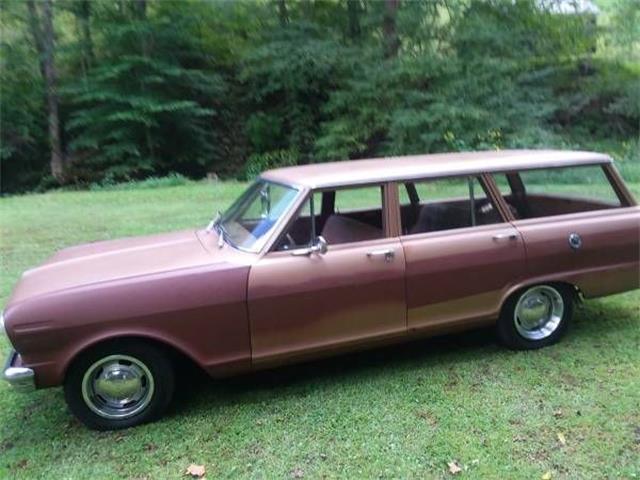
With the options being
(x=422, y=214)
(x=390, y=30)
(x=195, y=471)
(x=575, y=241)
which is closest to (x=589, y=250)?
(x=575, y=241)

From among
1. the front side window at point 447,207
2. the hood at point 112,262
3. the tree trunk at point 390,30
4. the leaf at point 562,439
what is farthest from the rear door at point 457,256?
the tree trunk at point 390,30

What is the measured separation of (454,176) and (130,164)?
698 inches

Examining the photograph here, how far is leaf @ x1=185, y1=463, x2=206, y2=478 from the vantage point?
3201 mm

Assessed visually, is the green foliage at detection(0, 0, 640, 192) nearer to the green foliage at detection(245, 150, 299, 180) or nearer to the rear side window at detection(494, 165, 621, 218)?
the green foliage at detection(245, 150, 299, 180)

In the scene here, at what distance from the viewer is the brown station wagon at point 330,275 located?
3564mm

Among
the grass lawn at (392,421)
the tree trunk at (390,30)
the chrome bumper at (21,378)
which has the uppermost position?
the tree trunk at (390,30)

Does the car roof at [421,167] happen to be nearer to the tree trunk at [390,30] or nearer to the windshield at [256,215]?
the windshield at [256,215]

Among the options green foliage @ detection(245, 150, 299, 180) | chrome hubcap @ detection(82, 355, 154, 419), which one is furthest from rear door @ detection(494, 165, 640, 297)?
green foliage @ detection(245, 150, 299, 180)

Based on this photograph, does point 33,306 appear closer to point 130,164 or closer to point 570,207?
point 570,207

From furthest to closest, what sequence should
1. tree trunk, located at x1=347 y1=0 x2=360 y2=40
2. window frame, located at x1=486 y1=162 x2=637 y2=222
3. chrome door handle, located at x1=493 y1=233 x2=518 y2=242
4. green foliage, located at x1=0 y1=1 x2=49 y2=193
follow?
tree trunk, located at x1=347 y1=0 x2=360 y2=40, green foliage, located at x1=0 y1=1 x2=49 y2=193, window frame, located at x1=486 y1=162 x2=637 y2=222, chrome door handle, located at x1=493 y1=233 x2=518 y2=242

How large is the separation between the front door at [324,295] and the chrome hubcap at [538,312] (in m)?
1.06

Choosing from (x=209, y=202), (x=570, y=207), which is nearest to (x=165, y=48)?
(x=209, y=202)

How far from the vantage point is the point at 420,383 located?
13.6 ft

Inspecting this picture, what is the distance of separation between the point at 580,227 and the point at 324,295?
7.08 ft
